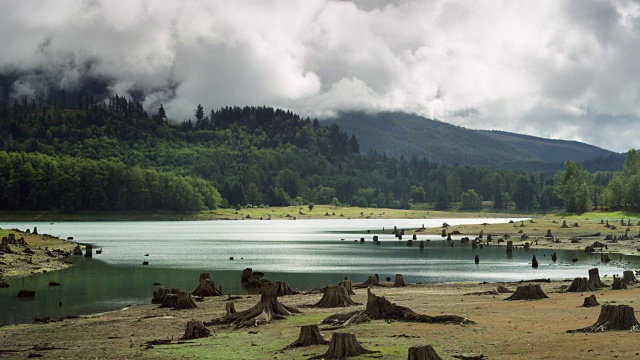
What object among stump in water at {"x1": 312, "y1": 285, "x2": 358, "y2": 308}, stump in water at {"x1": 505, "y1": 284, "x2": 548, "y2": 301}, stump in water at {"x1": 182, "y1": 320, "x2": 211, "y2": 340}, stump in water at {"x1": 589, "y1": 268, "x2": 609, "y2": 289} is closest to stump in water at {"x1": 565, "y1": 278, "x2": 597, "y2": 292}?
stump in water at {"x1": 589, "y1": 268, "x2": 609, "y2": 289}

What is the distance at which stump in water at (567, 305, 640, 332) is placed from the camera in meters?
24.7

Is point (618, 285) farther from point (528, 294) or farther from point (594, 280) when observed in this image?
point (528, 294)

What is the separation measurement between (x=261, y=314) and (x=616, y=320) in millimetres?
14752

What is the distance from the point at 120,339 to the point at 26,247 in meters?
59.2

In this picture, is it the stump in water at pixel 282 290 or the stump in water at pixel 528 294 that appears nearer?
the stump in water at pixel 528 294

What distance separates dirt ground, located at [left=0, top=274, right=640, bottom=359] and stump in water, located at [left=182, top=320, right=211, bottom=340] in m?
0.57

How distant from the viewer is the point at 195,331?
97.8 ft

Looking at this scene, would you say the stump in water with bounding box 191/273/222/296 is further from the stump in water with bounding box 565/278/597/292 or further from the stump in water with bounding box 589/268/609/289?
the stump in water with bounding box 589/268/609/289

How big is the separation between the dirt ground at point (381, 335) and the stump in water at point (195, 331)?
57 cm

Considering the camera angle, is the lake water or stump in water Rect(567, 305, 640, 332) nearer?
stump in water Rect(567, 305, 640, 332)

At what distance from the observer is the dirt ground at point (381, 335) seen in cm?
2356

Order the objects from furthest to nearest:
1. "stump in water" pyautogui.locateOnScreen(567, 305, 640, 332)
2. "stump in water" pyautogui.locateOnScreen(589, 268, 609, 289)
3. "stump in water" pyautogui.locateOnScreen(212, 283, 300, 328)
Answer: "stump in water" pyautogui.locateOnScreen(589, 268, 609, 289) → "stump in water" pyautogui.locateOnScreen(212, 283, 300, 328) → "stump in water" pyautogui.locateOnScreen(567, 305, 640, 332)

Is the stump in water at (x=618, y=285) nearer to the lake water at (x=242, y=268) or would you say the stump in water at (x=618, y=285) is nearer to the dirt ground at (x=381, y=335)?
the dirt ground at (x=381, y=335)

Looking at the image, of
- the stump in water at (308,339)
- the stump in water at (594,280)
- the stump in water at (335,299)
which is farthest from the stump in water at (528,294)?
the stump in water at (308,339)
